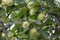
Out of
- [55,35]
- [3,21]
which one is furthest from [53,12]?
[3,21]

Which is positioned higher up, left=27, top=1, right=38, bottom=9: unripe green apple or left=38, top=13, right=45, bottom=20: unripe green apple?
left=27, top=1, right=38, bottom=9: unripe green apple

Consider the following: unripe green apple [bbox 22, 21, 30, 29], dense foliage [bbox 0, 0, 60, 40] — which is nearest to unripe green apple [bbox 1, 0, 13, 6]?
dense foliage [bbox 0, 0, 60, 40]

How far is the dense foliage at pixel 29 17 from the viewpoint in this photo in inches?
31.0

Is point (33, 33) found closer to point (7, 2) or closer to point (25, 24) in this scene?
point (25, 24)

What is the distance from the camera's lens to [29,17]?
2.63 feet

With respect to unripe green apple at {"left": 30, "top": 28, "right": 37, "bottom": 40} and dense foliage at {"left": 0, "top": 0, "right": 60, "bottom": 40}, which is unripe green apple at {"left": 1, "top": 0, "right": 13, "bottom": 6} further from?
unripe green apple at {"left": 30, "top": 28, "right": 37, "bottom": 40}

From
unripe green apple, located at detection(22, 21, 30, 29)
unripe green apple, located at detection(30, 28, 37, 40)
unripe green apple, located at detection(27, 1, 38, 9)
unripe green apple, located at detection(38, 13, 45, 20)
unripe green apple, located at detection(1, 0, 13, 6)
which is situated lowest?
unripe green apple, located at detection(30, 28, 37, 40)

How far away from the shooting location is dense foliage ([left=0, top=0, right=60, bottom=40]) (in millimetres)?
787

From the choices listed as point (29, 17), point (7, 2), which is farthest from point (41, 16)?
point (7, 2)

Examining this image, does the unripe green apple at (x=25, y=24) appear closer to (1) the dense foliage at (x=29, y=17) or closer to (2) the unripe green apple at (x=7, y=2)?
(1) the dense foliage at (x=29, y=17)

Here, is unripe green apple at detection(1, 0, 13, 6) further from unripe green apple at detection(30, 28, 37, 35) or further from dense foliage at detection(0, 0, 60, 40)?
unripe green apple at detection(30, 28, 37, 35)

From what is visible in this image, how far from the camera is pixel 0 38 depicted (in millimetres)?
959

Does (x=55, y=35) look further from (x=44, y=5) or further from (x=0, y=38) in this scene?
(x=0, y=38)

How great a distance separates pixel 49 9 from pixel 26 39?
18cm
